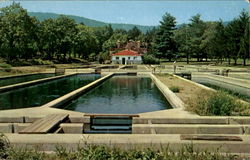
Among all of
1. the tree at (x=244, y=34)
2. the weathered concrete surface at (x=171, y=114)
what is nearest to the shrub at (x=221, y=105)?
the weathered concrete surface at (x=171, y=114)

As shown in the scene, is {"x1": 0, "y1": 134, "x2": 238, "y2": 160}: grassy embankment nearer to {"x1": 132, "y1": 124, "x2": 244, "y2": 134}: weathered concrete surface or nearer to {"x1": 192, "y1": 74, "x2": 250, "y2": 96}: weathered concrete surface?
{"x1": 132, "y1": 124, "x2": 244, "y2": 134}: weathered concrete surface

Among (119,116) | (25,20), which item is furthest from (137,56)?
(119,116)

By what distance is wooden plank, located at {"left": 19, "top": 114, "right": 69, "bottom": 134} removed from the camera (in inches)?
273

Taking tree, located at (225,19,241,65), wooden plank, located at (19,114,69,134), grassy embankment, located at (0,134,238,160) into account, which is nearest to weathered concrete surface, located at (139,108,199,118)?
→ wooden plank, located at (19,114,69,134)

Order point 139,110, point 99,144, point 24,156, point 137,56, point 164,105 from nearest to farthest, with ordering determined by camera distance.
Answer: point 24,156 < point 99,144 < point 139,110 < point 164,105 < point 137,56

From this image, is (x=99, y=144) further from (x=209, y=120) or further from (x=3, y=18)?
(x=3, y=18)

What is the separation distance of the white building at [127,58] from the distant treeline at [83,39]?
2.37 m

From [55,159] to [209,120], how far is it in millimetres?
5399

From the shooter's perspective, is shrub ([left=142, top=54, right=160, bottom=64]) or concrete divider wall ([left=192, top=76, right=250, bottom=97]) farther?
shrub ([left=142, top=54, right=160, bottom=64])

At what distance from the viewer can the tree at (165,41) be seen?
6888 cm

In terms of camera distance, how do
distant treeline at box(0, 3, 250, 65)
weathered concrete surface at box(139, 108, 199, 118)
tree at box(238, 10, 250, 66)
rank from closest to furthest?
weathered concrete surface at box(139, 108, 199, 118) → tree at box(238, 10, 250, 66) → distant treeline at box(0, 3, 250, 65)

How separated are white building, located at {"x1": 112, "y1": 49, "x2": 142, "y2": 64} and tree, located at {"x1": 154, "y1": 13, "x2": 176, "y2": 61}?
589cm

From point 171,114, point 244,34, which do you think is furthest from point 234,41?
point 171,114

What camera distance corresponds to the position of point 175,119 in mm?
8945
